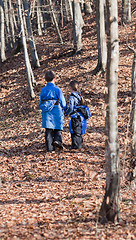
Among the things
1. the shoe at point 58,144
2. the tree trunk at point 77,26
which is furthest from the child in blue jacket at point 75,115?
the tree trunk at point 77,26

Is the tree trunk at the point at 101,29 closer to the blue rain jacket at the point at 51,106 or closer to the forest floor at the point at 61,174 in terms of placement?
the forest floor at the point at 61,174

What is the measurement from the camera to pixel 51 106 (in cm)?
641

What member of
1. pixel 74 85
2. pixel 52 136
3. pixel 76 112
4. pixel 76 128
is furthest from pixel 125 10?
pixel 52 136

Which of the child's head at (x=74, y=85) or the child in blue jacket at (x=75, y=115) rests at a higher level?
the child's head at (x=74, y=85)

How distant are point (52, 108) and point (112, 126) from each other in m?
3.25

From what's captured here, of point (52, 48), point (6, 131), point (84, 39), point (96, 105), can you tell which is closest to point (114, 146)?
point (96, 105)

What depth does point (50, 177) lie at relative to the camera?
5809 mm


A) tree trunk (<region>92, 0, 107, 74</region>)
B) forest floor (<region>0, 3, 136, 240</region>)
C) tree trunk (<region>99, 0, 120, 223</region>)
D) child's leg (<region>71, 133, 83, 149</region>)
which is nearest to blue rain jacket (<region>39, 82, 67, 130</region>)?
child's leg (<region>71, 133, 83, 149</region>)

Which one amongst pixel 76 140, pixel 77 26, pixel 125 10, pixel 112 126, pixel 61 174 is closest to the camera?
pixel 112 126

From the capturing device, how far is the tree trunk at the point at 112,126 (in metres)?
3.19

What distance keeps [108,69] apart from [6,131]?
738 cm

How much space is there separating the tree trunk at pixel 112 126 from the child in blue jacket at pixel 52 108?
3.06m

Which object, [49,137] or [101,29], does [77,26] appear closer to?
[101,29]

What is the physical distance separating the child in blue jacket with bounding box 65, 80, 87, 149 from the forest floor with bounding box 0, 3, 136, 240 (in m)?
0.40
